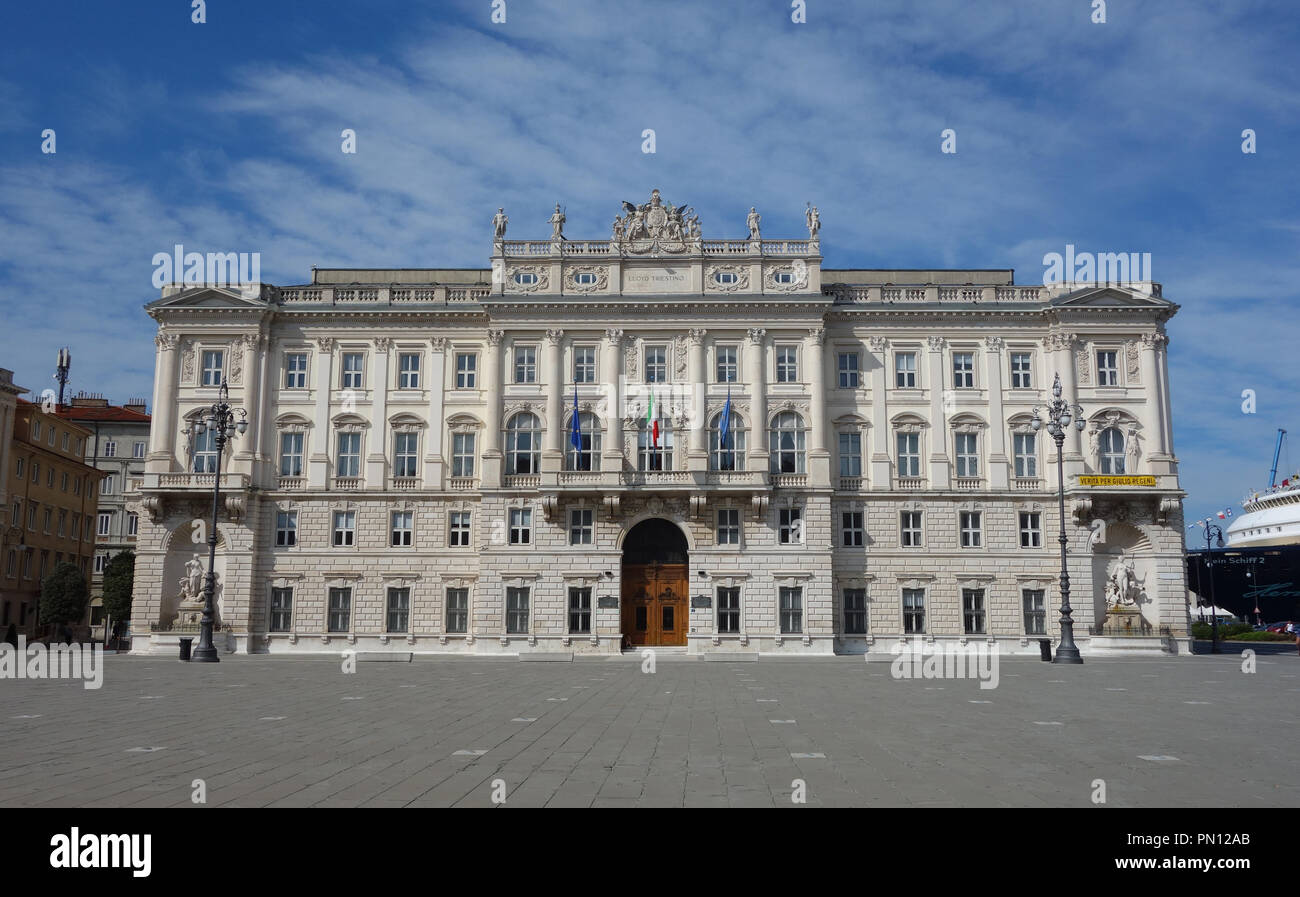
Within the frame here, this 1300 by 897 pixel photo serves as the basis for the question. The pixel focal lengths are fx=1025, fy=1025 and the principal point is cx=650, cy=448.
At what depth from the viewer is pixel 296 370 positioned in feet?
177

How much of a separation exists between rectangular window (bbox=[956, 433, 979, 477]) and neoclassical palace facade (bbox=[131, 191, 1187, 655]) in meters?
0.11

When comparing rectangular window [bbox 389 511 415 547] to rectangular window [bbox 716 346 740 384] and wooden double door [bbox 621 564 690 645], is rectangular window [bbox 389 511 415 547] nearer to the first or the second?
wooden double door [bbox 621 564 690 645]

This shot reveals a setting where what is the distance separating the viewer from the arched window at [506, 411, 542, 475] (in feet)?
170

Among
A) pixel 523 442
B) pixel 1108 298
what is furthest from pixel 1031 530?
pixel 523 442

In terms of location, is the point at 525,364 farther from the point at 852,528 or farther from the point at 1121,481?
the point at 1121,481

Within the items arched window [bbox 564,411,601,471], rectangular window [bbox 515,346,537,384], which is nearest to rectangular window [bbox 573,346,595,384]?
arched window [bbox 564,411,601,471]

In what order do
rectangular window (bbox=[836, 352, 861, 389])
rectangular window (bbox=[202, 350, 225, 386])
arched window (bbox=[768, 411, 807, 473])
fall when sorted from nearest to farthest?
arched window (bbox=[768, 411, 807, 473]) < rectangular window (bbox=[202, 350, 225, 386]) < rectangular window (bbox=[836, 352, 861, 389])

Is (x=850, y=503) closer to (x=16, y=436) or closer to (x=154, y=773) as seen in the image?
(x=154, y=773)

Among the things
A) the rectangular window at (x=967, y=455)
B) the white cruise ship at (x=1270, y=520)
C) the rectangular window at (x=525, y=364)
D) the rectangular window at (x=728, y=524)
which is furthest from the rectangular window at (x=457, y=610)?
the white cruise ship at (x=1270, y=520)

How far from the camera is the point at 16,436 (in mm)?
66438

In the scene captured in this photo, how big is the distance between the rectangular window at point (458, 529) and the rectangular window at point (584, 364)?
9038 mm
